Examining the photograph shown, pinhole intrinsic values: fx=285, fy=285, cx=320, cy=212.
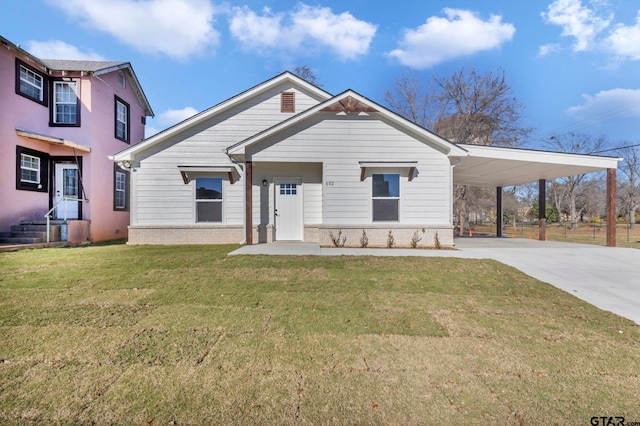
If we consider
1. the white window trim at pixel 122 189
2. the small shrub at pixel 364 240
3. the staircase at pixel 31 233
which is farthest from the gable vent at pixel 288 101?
the staircase at pixel 31 233

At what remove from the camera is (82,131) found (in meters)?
11.4

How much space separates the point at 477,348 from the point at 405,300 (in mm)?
1475

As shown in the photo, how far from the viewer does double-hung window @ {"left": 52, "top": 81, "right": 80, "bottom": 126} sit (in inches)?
447

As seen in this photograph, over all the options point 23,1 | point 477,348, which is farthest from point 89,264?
point 23,1

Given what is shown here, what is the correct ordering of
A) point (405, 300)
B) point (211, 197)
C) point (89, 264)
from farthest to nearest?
point (211, 197)
point (89, 264)
point (405, 300)

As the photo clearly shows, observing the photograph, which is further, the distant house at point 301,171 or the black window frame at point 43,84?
the black window frame at point 43,84

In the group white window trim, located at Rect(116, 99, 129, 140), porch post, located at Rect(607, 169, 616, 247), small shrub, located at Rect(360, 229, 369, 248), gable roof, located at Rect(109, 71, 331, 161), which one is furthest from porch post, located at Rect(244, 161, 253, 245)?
porch post, located at Rect(607, 169, 616, 247)

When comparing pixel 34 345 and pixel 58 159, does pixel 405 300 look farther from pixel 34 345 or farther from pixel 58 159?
pixel 58 159

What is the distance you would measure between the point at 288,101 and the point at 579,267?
33.8ft

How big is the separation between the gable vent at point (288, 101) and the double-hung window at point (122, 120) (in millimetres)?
8102

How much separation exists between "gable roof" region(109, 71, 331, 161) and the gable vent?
47 centimetres

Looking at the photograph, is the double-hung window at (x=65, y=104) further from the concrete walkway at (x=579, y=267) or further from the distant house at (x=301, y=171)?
the concrete walkway at (x=579, y=267)

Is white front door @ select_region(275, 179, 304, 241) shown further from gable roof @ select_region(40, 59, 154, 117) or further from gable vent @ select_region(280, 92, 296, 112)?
gable roof @ select_region(40, 59, 154, 117)

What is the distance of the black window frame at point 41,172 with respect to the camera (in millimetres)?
10031
